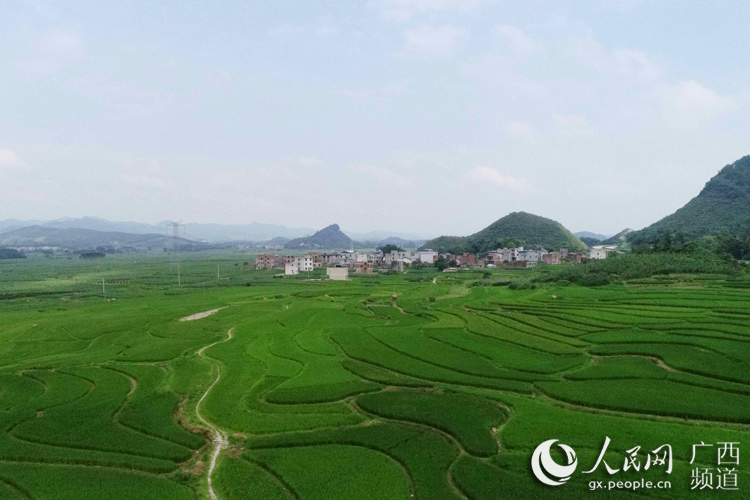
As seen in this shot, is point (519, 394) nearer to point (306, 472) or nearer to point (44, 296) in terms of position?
point (306, 472)

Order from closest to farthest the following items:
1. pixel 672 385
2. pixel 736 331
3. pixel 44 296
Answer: pixel 672 385 → pixel 736 331 → pixel 44 296

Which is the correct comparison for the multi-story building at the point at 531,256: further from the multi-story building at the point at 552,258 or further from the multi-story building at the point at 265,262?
the multi-story building at the point at 265,262

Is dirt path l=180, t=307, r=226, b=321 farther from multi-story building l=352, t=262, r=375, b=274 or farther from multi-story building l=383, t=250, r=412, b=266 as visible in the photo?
multi-story building l=383, t=250, r=412, b=266

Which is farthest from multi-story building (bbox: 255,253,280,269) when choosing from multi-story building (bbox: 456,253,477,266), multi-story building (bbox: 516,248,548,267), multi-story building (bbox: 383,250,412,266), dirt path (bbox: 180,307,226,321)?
dirt path (bbox: 180,307,226,321)

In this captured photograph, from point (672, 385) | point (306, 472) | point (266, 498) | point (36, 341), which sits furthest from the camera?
point (36, 341)

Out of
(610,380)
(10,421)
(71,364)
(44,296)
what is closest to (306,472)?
(10,421)

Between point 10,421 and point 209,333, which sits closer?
point 10,421

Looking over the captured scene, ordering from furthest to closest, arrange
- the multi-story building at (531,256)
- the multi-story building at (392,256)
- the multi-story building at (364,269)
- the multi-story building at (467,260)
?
the multi-story building at (392,256) < the multi-story building at (467,260) < the multi-story building at (531,256) < the multi-story building at (364,269)

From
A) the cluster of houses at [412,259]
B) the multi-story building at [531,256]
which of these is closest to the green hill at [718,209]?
the cluster of houses at [412,259]
